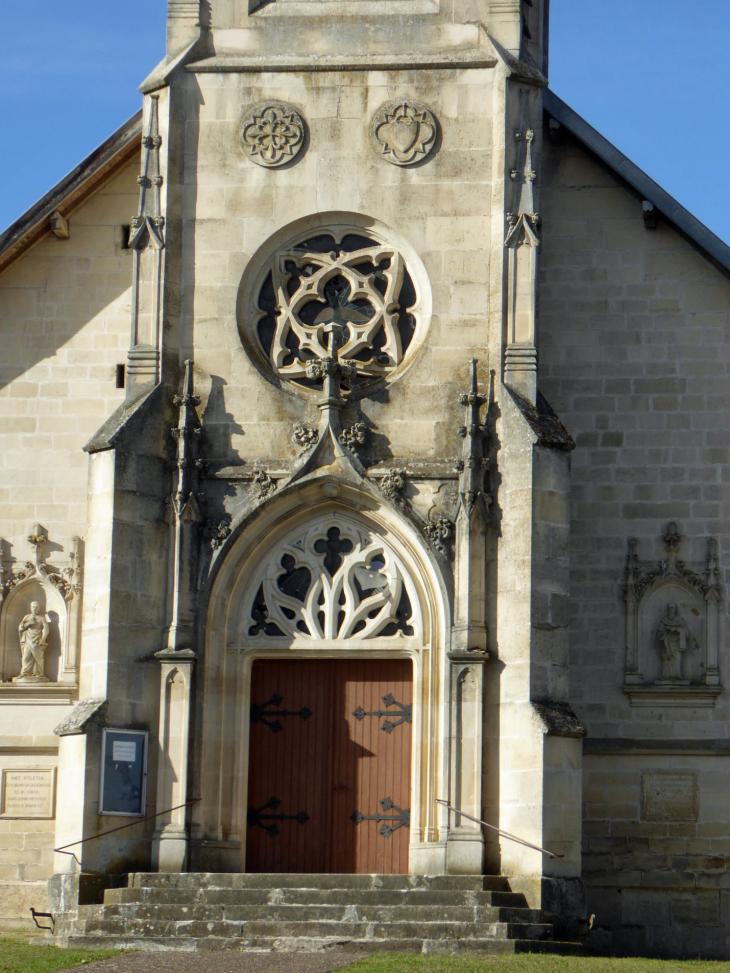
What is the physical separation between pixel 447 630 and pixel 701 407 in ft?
14.5

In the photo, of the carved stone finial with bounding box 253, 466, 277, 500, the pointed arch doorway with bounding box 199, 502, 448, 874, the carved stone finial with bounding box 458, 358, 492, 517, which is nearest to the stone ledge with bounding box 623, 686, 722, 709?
the pointed arch doorway with bounding box 199, 502, 448, 874

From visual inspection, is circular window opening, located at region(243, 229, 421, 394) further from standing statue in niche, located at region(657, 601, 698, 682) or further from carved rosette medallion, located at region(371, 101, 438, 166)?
standing statue in niche, located at region(657, 601, 698, 682)

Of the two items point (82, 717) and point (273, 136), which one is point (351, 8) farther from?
point (82, 717)

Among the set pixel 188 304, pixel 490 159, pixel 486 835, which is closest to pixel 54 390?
pixel 188 304

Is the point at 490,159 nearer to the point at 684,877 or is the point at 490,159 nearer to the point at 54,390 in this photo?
the point at 54,390

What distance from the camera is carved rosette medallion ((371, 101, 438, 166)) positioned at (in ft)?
64.8

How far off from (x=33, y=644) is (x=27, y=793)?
1.70m

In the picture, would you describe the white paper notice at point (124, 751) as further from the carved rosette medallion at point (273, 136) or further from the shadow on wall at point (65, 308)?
the carved rosette medallion at point (273, 136)

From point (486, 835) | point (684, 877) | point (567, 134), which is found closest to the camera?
point (486, 835)

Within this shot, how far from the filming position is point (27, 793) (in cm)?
2034

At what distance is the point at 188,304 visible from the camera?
1969 cm

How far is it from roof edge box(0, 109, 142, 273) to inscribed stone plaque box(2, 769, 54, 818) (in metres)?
6.10

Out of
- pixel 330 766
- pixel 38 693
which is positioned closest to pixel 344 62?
pixel 330 766

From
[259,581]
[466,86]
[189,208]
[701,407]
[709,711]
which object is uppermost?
[466,86]
